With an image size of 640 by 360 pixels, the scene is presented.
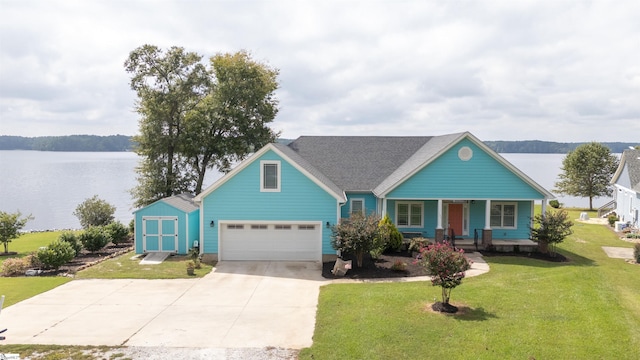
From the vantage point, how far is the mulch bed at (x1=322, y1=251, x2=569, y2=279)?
1850 cm

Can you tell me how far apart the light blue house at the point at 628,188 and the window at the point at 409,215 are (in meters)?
16.9

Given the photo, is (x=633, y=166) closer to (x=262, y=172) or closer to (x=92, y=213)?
(x=262, y=172)

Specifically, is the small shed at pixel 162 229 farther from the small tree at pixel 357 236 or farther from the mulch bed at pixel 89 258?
the small tree at pixel 357 236

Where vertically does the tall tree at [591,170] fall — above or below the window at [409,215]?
above

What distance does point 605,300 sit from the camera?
45.6ft

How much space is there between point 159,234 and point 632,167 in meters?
34.7

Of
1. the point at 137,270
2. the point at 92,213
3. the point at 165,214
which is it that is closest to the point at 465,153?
the point at 165,214

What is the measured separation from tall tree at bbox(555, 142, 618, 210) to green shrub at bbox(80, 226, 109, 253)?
153 feet

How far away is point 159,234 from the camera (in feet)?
73.7

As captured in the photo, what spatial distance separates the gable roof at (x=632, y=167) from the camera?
3291cm

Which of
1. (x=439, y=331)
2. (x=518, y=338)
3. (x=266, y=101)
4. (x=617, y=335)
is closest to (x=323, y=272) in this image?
(x=439, y=331)

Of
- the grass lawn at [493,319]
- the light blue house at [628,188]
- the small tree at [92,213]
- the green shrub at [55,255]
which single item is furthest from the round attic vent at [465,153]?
the small tree at [92,213]

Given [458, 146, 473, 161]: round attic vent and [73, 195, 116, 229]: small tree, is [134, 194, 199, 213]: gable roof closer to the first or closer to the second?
[73, 195, 116, 229]: small tree

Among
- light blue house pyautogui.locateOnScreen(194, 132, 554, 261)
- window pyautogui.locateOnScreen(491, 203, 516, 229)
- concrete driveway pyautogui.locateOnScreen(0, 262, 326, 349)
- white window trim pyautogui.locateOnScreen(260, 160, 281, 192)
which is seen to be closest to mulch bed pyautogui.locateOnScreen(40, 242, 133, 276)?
concrete driveway pyautogui.locateOnScreen(0, 262, 326, 349)
